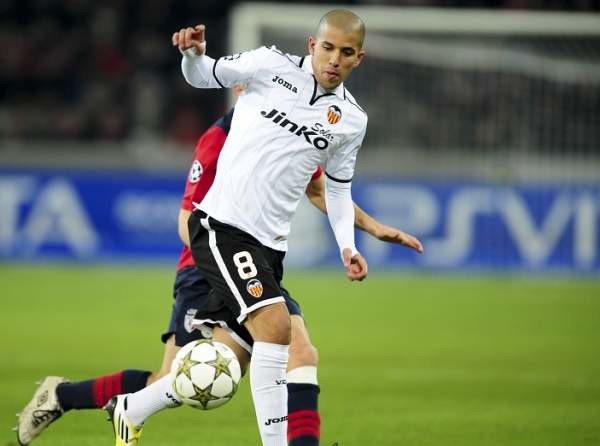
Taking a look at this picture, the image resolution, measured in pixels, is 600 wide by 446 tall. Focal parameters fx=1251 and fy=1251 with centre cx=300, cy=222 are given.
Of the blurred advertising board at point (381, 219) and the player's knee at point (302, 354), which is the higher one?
the blurred advertising board at point (381, 219)

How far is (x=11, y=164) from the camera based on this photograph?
719 inches

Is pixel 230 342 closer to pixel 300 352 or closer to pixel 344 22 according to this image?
pixel 300 352

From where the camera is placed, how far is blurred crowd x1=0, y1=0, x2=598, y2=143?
21.6 meters

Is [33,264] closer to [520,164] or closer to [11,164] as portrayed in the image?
[11,164]

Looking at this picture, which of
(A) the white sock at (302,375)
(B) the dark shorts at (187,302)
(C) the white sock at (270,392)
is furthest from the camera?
(B) the dark shorts at (187,302)

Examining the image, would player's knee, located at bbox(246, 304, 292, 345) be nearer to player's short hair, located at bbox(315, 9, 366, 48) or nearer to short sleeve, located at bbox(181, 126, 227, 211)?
short sleeve, located at bbox(181, 126, 227, 211)

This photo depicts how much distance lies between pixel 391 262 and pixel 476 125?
236 cm

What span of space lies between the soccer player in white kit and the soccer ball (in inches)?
4.7

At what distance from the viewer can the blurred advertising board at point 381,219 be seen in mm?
17719

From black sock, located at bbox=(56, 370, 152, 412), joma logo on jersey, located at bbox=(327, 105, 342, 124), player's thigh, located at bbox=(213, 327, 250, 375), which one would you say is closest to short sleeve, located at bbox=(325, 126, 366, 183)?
joma logo on jersey, located at bbox=(327, 105, 342, 124)

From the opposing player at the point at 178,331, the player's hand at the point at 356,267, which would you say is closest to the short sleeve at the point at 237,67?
the opposing player at the point at 178,331

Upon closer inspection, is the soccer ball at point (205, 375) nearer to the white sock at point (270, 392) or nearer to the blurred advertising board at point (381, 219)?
the white sock at point (270, 392)

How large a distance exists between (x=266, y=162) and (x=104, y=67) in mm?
17097

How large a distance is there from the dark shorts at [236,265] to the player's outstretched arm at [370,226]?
2.21 ft
